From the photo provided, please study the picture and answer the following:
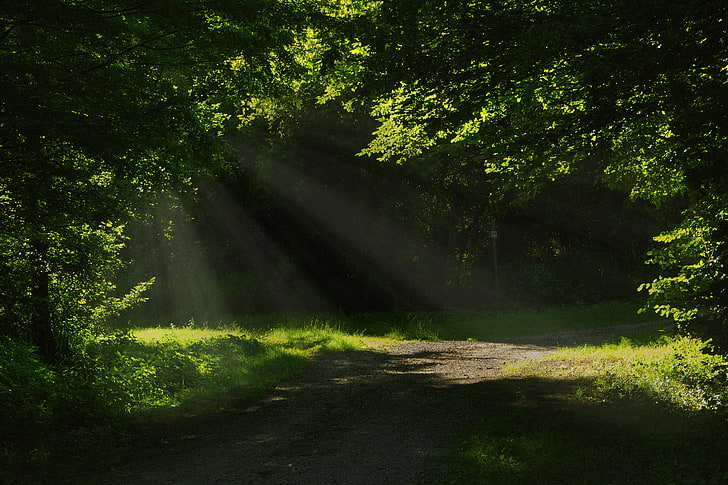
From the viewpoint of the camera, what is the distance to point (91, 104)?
7.61 metres

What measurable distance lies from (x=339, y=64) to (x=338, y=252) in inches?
674

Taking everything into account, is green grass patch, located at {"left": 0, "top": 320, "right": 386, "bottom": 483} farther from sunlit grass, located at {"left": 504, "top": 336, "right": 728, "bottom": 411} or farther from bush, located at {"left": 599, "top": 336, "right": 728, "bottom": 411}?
bush, located at {"left": 599, "top": 336, "right": 728, "bottom": 411}

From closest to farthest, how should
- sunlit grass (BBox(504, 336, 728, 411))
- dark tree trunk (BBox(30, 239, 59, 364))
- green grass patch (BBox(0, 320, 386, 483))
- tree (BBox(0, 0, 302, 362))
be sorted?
tree (BBox(0, 0, 302, 362)), green grass patch (BBox(0, 320, 386, 483)), sunlit grass (BBox(504, 336, 728, 411)), dark tree trunk (BBox(30, 239, 59, 364))

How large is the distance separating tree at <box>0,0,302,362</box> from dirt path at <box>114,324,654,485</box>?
3.48 meters

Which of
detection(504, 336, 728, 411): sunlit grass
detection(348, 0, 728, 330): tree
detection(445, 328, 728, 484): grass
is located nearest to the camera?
detection(445, 328, 728, 484): grass

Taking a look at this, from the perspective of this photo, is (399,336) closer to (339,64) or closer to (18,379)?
(339,64)

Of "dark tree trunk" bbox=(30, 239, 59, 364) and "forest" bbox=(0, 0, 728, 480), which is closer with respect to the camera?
"forest" bbox=(0, 0, 728, 480)

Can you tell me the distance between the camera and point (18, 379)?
8008 millimetres

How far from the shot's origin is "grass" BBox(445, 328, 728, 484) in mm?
5848

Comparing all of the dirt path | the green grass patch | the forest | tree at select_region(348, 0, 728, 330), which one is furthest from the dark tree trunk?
tree at select_region(348, 0, 728, 330)

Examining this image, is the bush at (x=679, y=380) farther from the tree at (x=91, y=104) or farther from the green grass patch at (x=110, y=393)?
the tree at (x=91, y=104)

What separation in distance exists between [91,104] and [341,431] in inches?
218

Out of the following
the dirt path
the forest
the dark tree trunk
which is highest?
the forest

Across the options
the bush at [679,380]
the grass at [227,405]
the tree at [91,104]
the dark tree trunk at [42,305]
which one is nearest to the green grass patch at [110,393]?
the grass at [227,405]
